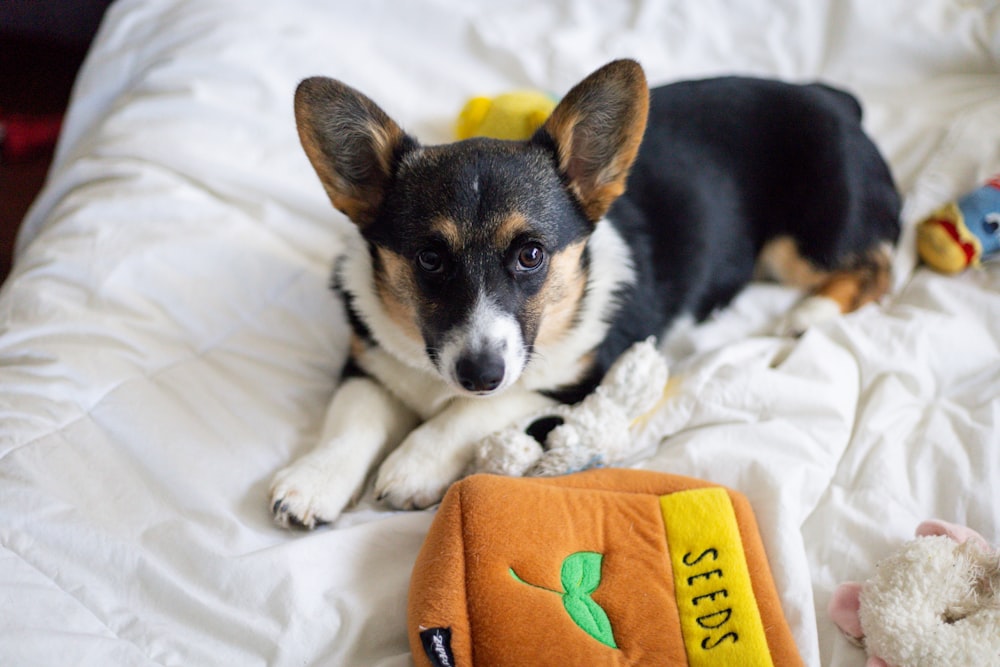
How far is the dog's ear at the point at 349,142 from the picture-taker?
70.3 inches

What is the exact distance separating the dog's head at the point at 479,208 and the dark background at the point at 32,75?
7.26ft

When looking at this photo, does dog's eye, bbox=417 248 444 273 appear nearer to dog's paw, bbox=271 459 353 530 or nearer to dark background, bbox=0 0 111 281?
dog's paw, bbox=271 459 353 530

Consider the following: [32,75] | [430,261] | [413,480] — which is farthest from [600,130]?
[32,75]

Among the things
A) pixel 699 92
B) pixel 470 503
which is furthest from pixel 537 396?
pixel 699 92

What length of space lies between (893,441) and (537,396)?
0.89m

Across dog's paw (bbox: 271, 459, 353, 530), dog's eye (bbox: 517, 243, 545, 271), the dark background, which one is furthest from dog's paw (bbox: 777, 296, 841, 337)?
the dark background

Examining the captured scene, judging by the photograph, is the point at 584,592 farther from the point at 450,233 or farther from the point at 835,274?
the point at 835,274

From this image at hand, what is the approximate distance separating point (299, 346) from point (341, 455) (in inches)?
20.3

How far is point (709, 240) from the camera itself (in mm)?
2398

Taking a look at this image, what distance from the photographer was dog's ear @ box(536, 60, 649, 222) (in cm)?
179

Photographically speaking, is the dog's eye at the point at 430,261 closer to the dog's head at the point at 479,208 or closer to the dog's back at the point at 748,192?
the dog's head at the point at 479,208

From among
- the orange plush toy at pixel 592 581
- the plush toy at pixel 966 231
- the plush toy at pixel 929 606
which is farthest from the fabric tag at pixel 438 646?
the plush toy at pixel 966 231

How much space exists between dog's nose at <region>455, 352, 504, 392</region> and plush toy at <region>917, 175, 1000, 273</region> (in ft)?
5.27

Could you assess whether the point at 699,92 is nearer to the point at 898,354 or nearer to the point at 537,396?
the point at 898,354
